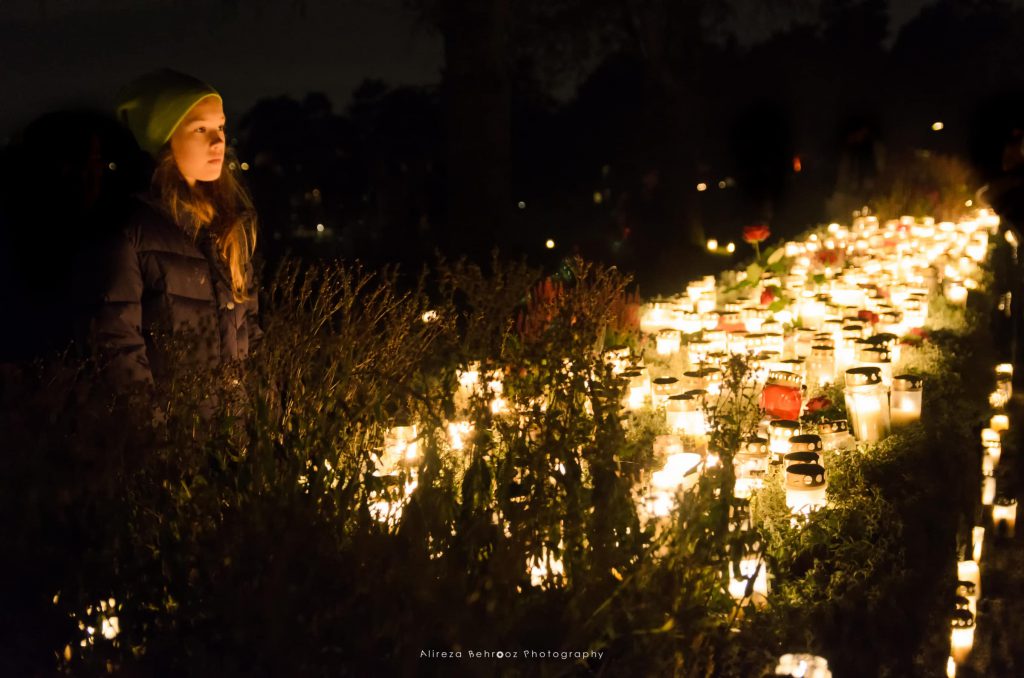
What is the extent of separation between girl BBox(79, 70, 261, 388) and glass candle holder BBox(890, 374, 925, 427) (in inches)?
120

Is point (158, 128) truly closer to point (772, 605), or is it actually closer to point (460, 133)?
point (772, 605)

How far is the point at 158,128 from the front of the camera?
342 centimetres

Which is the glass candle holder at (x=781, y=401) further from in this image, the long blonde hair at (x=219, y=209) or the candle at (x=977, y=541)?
the long blonde hair at (x=219, y=209)

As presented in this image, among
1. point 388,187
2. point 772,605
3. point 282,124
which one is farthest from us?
point 282,124

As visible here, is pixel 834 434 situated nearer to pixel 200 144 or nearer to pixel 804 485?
pixel 804 485

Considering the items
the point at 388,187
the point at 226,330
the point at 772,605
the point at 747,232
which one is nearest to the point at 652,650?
the point at 772,605

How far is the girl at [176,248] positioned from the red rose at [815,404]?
277 centimetres

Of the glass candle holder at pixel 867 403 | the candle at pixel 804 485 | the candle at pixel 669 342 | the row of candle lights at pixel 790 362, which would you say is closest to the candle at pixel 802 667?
the row of candle lights at pixel 790 362

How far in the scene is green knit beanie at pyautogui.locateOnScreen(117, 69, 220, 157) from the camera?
3404 mm

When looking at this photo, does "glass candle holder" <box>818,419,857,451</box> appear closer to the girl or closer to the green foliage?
the green foliage

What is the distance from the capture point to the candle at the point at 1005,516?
4.61 meters

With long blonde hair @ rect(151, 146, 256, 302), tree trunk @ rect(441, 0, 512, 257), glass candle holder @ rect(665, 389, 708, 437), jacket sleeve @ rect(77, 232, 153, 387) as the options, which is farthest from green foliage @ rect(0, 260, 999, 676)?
tree trunk @ rect(441, 0, 512, 257)

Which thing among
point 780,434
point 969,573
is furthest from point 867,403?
point 969,573

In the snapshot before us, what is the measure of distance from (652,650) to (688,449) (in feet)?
6.27
